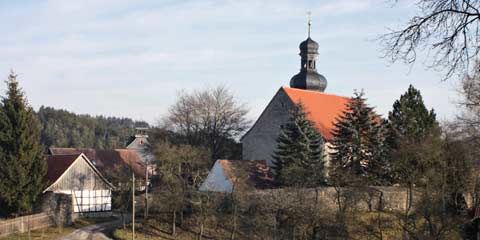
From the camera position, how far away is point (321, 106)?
47031mm

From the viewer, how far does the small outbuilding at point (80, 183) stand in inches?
1537

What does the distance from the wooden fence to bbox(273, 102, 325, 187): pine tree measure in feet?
44.6

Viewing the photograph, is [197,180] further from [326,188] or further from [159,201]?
[326,188]

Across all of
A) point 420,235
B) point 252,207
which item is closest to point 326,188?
point 252,207

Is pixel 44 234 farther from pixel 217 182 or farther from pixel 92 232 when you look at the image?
pixel 217 182

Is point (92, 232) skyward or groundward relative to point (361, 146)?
groundward

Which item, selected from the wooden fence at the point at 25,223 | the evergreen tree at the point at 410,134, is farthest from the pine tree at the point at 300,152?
the wooden fence at the point at 25,223

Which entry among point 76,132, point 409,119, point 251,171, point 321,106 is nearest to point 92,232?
point 251,171

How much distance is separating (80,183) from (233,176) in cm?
1058

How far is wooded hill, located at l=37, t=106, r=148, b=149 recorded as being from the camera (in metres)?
105

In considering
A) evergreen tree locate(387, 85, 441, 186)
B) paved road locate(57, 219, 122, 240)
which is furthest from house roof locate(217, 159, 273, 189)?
evergreen tree locate(387, 85, 441, 186)

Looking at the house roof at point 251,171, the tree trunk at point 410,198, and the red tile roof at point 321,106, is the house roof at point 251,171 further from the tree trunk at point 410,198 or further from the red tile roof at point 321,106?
the tree trunk at point 410,198

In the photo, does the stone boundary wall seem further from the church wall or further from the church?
the church wall

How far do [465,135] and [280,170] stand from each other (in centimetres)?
1483
